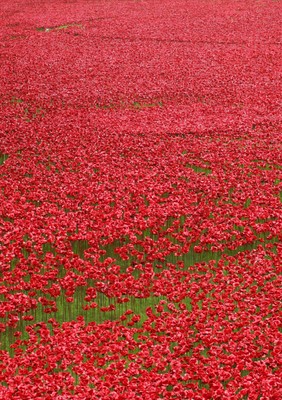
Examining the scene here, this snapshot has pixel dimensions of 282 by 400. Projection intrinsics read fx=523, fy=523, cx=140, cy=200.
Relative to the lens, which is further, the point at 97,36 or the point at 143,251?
the point at 97,36

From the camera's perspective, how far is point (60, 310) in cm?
1123

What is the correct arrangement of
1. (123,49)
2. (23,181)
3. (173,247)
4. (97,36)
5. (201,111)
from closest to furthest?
1. (173,247)
2. (23,181)
3. (201,111)
4. (123,49)
5. (97,36)

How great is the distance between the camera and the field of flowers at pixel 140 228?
892 cm

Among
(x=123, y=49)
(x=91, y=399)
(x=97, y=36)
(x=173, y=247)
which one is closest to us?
(x=91, y=399)

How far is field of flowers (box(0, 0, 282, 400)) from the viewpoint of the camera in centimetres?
892

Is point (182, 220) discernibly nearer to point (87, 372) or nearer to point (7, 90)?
point (87, 372)

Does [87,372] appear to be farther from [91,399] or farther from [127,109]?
[127,109]

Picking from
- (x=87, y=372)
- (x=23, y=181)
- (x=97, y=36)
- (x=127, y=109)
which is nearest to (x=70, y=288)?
(x=87, y=372)

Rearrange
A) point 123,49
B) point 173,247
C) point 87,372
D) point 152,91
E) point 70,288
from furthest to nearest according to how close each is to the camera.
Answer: point 123,49 → point 152,91 → point 173,247 → point 70,288 → point 87,372

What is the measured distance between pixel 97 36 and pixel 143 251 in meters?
28.4

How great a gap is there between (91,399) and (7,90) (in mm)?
21075

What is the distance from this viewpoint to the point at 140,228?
44.3ft

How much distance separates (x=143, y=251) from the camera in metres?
12.9

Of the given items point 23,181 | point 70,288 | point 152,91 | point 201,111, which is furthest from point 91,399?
point 152,91
